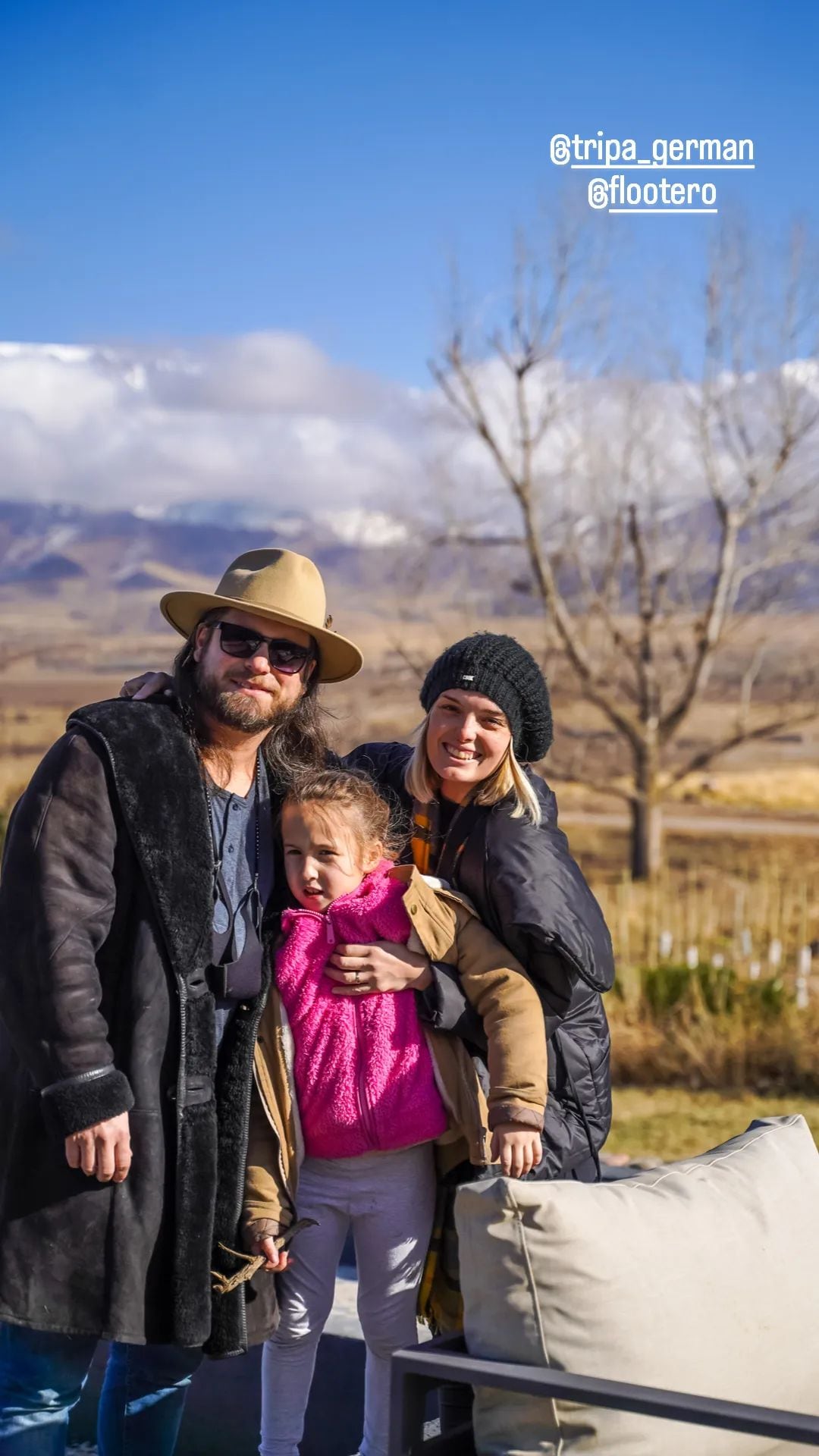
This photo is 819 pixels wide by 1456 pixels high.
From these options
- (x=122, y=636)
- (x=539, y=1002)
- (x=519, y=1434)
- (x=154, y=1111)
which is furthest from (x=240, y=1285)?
(x=122, y=636)

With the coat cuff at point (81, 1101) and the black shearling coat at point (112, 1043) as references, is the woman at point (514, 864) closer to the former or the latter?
the black shearling coat at point (112, 1043)

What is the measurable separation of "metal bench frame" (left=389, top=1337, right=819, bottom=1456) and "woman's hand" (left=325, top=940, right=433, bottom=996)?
21.9 inches

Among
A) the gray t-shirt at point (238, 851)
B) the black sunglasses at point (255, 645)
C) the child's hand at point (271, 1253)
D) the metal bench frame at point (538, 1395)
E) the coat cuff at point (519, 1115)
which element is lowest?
the metal bench frame at point (538, 1395)

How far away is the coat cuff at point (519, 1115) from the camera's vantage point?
228cm

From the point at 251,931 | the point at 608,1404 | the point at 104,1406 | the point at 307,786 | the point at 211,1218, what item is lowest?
the point at 104,1406

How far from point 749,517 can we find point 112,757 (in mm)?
14889

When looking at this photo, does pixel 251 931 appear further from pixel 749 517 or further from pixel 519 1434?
pixel 749 517

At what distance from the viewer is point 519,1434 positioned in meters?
2.04

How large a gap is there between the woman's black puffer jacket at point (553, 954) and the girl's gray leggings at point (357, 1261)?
9.4 inches

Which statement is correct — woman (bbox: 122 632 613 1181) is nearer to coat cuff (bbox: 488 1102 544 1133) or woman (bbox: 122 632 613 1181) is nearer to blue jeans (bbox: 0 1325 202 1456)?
coat cuff (bbox: 488 1102 544 1133)

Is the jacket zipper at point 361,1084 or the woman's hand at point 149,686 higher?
the woman's hand at point 149,686

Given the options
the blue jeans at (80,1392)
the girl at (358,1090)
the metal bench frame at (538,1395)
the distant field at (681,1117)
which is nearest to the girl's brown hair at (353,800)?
the girl at (358,1090)

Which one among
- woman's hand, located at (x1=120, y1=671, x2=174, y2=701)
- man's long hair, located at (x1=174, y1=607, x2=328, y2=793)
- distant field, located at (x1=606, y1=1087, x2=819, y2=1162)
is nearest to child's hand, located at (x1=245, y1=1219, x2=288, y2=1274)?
man's long hair, located at (x1=174, y1=607, x2=328, y2=793)

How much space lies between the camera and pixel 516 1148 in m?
2.28
